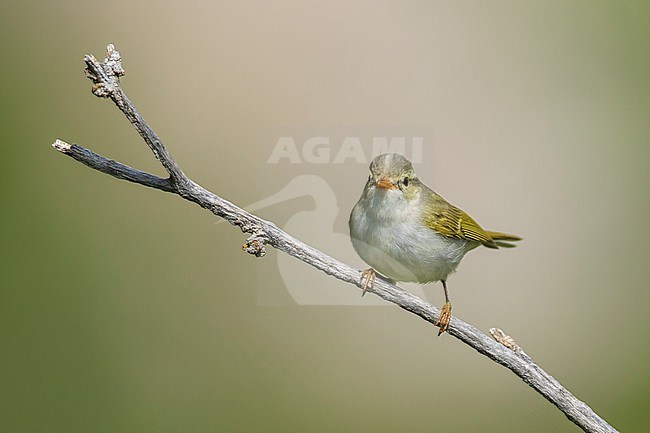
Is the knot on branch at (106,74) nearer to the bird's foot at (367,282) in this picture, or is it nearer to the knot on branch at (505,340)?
the bird's foot at (367,282)

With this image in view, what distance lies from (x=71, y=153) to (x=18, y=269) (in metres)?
1.19

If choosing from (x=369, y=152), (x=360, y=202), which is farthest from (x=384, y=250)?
(x=369, y=152)

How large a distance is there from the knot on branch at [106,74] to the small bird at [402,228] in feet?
1.35

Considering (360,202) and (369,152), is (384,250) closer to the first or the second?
(360,202)

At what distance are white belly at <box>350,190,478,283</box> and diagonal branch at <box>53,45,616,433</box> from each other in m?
0.12

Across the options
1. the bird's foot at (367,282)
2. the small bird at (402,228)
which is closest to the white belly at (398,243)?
the small bird at (402,228)

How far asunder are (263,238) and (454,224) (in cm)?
43

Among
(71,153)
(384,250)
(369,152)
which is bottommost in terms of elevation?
(71,153)

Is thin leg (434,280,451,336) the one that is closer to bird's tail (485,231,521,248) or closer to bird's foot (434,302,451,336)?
bird's foot (434,302,451,336)

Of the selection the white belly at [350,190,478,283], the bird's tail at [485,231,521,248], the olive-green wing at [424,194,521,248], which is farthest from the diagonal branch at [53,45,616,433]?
the bird's tail at [485,231,521,248]

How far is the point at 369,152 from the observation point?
1.25m

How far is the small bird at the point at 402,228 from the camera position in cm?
93

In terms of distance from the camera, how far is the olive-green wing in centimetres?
101

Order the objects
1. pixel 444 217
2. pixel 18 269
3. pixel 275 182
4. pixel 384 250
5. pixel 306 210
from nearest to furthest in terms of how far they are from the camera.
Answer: pixel 384 250 < pixel 444 217 < pixel 306 210 < pixel 275 182 < pixel 18 269
